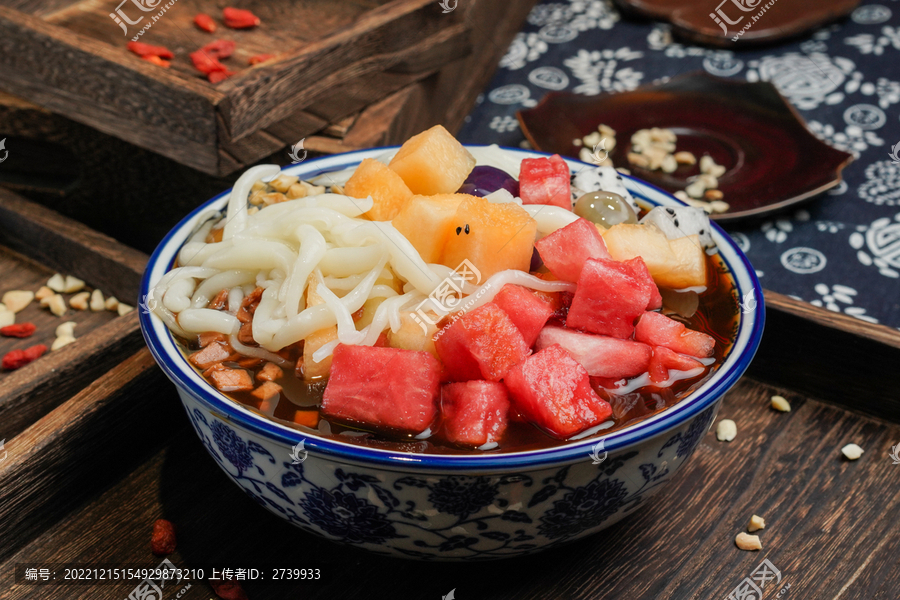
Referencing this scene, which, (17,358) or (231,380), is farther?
(17,358)

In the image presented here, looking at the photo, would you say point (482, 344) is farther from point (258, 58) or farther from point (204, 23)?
point (204, 23)

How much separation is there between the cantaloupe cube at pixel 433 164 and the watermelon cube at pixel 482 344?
0.31 metres

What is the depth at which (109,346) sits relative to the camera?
1.62 m

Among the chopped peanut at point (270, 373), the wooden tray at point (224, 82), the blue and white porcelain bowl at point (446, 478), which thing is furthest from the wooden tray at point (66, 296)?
the chopped peanut at point (270, 373)

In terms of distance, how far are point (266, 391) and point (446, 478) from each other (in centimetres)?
35

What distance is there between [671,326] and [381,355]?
0.51m

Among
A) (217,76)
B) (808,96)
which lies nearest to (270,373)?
(217,76)

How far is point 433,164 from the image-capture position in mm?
1354

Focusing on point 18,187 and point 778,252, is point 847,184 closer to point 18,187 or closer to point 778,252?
point 778,252

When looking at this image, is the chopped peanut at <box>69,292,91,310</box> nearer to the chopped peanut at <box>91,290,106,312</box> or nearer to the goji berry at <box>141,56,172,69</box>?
the chopped peanut at <box>91,290,106,312</box>

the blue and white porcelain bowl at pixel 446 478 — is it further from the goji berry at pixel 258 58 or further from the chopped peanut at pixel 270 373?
the goji berry at pixel 258 58

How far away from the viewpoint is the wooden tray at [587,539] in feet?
4.22

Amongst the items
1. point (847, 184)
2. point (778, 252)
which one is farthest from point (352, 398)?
point (847, 184)

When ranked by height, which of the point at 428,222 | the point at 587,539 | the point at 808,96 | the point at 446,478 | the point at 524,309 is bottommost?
the point at 587,539
